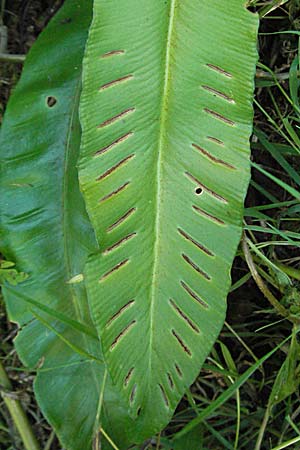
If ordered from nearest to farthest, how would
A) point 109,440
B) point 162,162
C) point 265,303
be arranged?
1. point 162,162
2. point 109,440
3. point 265,303

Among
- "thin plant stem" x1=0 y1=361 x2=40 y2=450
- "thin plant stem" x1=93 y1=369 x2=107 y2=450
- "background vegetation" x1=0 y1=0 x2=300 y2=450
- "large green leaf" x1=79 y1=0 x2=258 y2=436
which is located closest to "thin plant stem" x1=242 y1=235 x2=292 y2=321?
"background vegetation" x1=0 y1=0 x2=300 y2=450

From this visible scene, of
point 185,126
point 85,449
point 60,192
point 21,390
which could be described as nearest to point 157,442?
point 85,449

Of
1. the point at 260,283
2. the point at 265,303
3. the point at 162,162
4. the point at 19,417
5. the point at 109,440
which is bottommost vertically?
the point at 19,417

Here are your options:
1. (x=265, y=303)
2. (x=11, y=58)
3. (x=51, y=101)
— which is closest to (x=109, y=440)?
(x=265, y=303)

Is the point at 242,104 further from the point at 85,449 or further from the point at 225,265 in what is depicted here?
the point at 85,449

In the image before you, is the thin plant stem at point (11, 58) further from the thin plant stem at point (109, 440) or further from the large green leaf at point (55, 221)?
the thin plant stem at point (109, 440)

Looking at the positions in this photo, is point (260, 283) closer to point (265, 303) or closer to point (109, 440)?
point (265, 303)

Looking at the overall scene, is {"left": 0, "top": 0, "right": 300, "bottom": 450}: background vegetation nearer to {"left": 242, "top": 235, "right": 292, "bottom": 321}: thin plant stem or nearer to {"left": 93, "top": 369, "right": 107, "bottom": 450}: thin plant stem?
{"left": 242, "top": 235, "right": 292, "bottom": 321}: thin plant stem
